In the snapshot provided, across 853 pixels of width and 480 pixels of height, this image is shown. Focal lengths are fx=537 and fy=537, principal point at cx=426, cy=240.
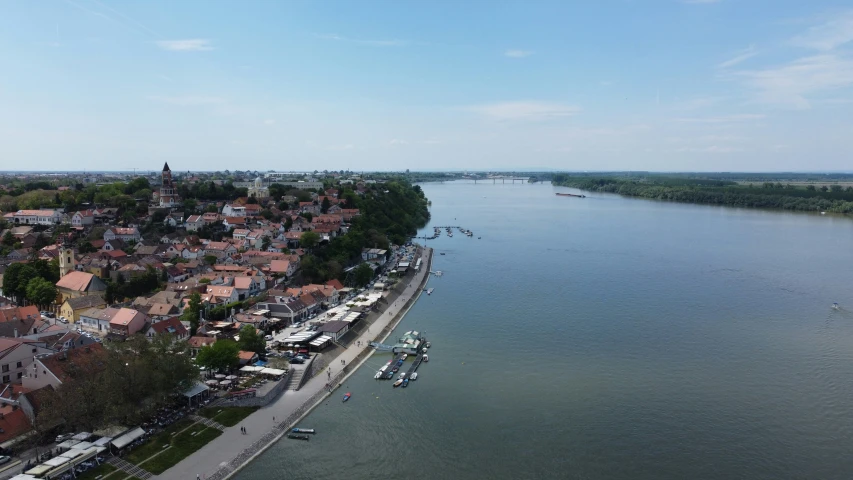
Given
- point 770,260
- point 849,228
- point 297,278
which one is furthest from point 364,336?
point 849,228

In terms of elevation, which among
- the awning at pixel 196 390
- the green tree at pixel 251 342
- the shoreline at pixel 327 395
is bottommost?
the shoreline at pixel 327 395

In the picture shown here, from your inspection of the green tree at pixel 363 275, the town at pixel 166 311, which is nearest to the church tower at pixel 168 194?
the town at pixel 166 311

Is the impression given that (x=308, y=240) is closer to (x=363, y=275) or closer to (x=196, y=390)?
(x=363, y=275)

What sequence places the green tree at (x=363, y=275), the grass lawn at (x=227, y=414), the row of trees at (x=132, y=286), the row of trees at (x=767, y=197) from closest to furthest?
the grass lawn at (x=227, y=414)
the row of trees at (x=132, y=286)
the green tree at (x=363, y=275)
the row of trees at (x=767, y=197)

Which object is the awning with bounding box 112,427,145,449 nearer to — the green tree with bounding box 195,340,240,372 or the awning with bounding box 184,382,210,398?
the awning with bounding box 184,382,210,398

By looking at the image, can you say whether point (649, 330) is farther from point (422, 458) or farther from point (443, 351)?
point (422, 458)

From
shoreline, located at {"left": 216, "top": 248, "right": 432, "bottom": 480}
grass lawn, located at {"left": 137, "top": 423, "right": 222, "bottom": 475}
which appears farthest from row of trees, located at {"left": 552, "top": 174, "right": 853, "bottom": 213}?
grass lawn, located at {"left": 137, "top": 423, "right": 222, "bottom": 475}

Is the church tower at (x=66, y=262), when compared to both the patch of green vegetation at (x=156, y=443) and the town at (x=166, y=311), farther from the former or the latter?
the patch of green vegetation at (x=156, y=443)
